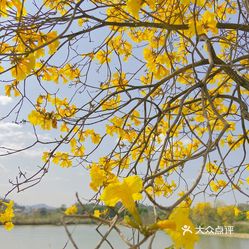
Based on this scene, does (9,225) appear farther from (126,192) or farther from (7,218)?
(126,192)

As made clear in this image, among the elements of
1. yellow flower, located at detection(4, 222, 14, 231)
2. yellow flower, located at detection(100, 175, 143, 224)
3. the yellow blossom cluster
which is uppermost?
yellow flower, located at detection(100, 175, 143, 224)

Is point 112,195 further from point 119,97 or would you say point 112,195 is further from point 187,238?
point 119,97

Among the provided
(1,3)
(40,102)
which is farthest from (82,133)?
(1,3)

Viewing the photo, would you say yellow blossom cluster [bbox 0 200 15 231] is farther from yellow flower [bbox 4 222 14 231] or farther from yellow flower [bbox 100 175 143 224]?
yellow flower [bbox 100 175 143 224]

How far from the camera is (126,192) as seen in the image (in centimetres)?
69

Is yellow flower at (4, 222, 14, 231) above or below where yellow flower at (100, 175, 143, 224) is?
below

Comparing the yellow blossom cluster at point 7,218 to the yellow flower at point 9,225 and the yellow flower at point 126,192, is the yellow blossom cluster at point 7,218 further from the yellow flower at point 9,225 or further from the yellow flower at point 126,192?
the yellow flower at point 126,192

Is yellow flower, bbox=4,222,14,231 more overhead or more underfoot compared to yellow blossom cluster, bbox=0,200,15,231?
more underfoot

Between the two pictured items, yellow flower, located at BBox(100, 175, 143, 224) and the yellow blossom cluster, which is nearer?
yellow flower, located at BBox(100, 175, 143, 224)

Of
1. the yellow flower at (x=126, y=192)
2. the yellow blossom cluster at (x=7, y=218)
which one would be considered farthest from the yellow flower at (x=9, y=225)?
the yellow flower at (x=126, y=192)

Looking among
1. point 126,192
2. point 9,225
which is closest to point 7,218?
point 9,225

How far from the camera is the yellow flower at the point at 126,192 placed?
682 mm

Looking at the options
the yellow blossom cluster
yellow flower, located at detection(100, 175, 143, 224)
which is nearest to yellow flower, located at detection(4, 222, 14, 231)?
the yellow blossom cluster

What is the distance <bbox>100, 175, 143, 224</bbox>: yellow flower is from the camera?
0.68m
